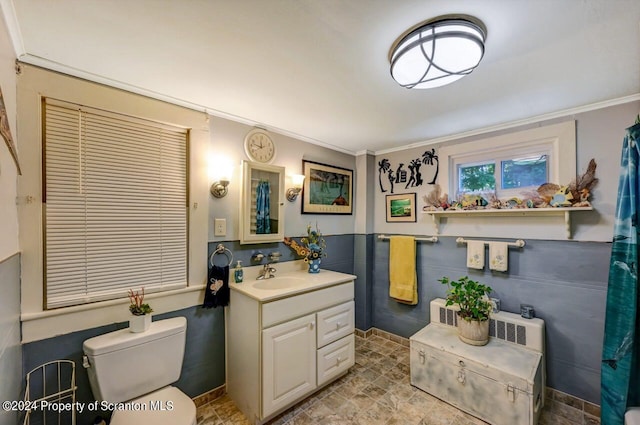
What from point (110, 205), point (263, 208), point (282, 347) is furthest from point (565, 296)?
point (110, 205)

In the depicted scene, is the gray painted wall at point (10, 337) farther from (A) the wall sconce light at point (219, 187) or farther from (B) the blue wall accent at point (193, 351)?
(A) the wall sconce light at point (219, 187)

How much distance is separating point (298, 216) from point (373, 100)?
1.28 metres

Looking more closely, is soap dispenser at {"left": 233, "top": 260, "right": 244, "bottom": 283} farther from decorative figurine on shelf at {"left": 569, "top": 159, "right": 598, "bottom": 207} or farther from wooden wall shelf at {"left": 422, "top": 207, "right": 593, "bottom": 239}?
decorative figurine on shelf at {"left": 569, "top": 159, "right": 598, "bottom": 207}

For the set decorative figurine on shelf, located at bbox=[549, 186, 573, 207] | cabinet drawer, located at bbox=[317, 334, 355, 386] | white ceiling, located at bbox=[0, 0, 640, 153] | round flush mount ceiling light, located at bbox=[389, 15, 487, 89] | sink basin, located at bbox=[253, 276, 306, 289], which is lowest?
cabinet drawer, located at bbox=[317, 334, 355, 386]

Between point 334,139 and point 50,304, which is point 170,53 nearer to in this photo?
point 50,304

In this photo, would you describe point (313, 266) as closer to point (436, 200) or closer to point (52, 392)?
point (436, 200)

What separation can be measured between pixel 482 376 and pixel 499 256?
94cm

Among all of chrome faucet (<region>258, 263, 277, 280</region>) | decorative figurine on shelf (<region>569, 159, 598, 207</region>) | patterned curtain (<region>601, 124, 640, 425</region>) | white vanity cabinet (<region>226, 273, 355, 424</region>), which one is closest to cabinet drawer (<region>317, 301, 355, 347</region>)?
white vanity cabinet (<region>226, 273, 355, 424</region>)

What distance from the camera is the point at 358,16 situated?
40.6 inches

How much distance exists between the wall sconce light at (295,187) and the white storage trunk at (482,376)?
1.66m

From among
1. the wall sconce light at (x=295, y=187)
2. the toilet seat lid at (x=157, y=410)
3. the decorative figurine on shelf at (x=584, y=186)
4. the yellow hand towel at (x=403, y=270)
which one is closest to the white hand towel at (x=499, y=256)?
the decorative figurine on shelf at (x=584, y=186)

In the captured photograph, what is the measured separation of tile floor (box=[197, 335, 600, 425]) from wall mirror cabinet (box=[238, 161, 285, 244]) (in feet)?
4.08

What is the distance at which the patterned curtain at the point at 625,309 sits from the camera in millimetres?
1240

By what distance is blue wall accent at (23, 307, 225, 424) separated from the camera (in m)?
1.44
